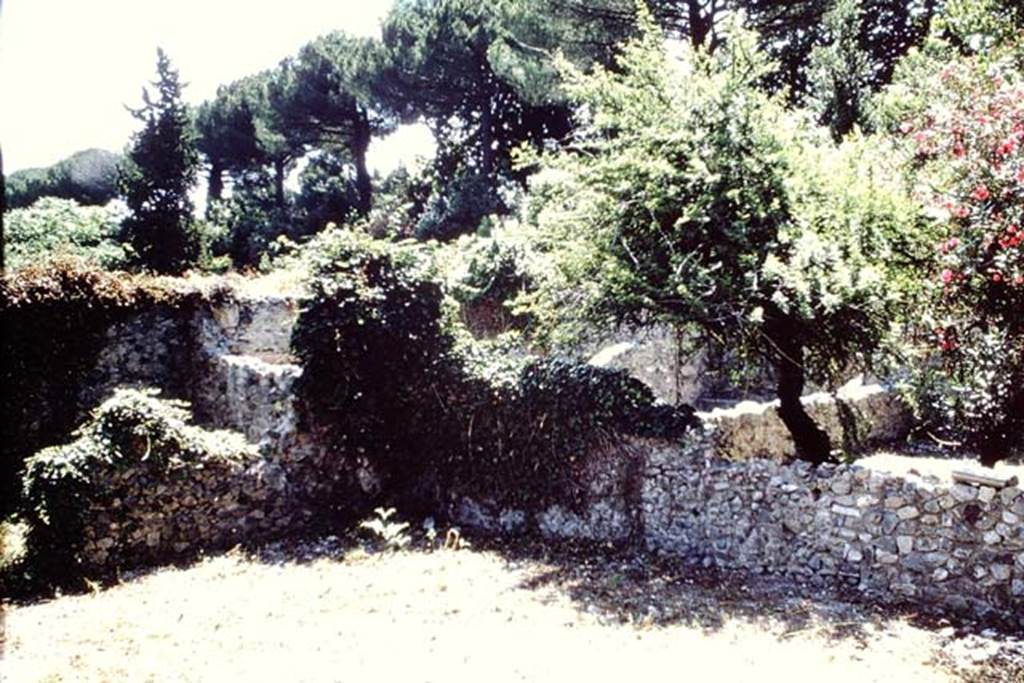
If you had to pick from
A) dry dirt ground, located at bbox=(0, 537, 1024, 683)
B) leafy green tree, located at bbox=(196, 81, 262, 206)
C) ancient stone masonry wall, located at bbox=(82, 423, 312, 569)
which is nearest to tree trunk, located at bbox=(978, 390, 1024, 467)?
dry dirt ground, located at bbox=(0, 537, 1024, 683)

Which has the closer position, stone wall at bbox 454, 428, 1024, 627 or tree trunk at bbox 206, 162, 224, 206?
stone wall at bbox 454, 428, 1024, 627

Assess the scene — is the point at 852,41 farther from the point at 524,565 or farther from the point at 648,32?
the point at 524,565

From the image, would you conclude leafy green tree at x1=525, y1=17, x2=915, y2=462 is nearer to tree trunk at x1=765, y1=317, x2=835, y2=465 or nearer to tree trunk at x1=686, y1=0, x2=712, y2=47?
tree trunk at x1=765, y1=317, x2=835, y2=465

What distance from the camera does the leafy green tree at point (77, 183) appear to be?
4675 cm

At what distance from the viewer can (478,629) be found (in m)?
6.66

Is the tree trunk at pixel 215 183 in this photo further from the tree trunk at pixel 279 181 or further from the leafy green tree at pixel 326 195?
the leafy green tree at pixel 326 195

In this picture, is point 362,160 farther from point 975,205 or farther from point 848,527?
point 848,527

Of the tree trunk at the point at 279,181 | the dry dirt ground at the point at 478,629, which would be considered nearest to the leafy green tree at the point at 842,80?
the dry dirt ground at the point at 478,629

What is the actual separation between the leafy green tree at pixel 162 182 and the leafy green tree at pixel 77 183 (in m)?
20.8

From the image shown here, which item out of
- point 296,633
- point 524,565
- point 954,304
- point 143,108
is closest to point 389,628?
point 296,633

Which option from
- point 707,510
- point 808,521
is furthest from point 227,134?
point 808,521

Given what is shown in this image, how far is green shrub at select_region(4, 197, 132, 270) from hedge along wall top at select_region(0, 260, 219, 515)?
1379 cm

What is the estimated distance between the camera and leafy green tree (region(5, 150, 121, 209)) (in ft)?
153

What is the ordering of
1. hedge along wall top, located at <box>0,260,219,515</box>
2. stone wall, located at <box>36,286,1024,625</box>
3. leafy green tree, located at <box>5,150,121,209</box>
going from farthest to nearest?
leafy green tree, located at <box>5,150,121,209</box>
hedge along wall top, located at <box>0,260,219,515</box>
stone wall, located at <box>36,286,1024,625</box>
